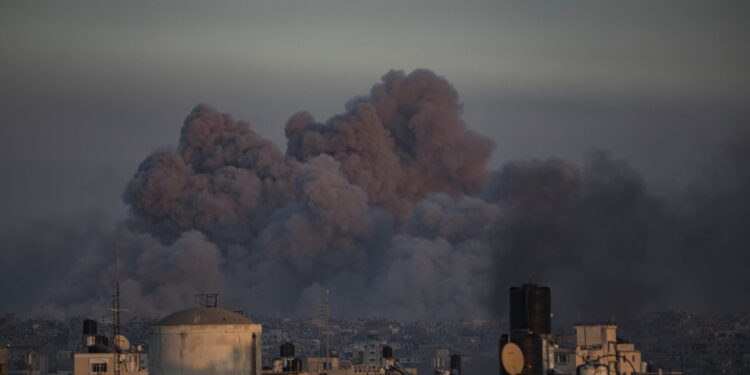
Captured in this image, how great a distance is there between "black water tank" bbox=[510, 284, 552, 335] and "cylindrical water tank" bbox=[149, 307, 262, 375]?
19.1 feet

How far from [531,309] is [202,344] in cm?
652

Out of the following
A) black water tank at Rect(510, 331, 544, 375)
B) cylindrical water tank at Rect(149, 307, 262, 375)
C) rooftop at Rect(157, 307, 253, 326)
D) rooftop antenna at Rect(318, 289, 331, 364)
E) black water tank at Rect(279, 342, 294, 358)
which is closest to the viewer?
black water tank at Rect(510, 331, 544, 375)

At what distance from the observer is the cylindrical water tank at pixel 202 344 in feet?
125

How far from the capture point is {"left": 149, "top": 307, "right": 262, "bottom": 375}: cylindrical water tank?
125 feet

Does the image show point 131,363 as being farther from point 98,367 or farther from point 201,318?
point 201,318

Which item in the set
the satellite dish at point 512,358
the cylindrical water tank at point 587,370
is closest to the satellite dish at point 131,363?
the cylindrical water tank at point 587,370

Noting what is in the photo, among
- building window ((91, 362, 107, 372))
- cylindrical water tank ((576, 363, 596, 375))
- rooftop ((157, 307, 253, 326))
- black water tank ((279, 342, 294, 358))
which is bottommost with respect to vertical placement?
cylindrical water tank ((576, 363, 596, 375))

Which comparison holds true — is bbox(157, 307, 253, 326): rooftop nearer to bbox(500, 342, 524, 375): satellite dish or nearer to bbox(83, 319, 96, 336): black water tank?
bbox(500, 342, 524, 375): satellite dish

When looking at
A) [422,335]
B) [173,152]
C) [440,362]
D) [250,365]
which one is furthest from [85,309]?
[250,365]

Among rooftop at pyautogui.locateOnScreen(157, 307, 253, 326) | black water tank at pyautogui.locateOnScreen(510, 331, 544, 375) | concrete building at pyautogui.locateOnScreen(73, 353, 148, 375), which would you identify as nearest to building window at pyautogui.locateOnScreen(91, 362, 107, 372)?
concrete building at pyautogui.locateOnScreen(73, 353, 148, 375)

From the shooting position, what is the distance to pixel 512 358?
33500 millimetres

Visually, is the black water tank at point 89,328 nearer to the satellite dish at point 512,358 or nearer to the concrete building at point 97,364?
the concrete building at point 97,364

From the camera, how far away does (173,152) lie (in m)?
129

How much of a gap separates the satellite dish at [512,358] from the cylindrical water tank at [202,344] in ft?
21.4
